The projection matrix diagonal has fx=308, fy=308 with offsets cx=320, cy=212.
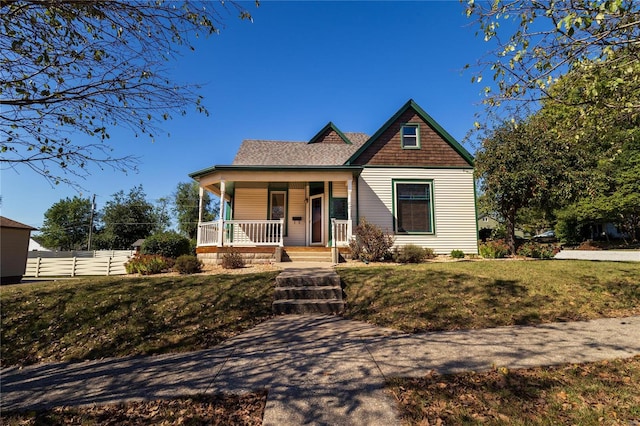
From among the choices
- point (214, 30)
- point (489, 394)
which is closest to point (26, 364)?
point (214, 30)

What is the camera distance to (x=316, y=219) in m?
13.7

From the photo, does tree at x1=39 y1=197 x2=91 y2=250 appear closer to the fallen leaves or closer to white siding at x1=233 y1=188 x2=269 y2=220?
white siding at x1=233 y1=188 x2=269 y2=220

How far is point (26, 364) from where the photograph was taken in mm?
4613

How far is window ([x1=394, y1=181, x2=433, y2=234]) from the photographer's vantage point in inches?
513

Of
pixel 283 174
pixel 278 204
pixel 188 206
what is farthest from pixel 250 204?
pixel 188 206

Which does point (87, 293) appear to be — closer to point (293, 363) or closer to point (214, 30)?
point (293, 363)

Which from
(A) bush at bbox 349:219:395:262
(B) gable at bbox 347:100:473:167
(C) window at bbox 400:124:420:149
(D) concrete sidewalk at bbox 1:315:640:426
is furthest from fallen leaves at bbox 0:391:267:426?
(C) window at bbox 400:124:420:149

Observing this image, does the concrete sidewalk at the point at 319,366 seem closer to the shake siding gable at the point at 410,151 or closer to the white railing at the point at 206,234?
the white railing at the point at 206,234

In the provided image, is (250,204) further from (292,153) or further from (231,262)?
(231,262)

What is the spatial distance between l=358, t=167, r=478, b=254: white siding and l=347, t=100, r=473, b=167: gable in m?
0.36

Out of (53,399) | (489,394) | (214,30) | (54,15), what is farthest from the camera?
(214,30)

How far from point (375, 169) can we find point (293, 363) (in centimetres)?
1047

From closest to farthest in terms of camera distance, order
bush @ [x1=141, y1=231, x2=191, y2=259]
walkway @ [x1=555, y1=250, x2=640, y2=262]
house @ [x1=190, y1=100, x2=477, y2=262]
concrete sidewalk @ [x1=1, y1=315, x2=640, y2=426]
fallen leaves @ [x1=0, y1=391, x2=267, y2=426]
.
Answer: fallen leaves @ [x1=0, y1=391, x2=267, y2=426] < concrete sidewalk @ [x1=1, y1=315, x2=640, y2=426] < house @ [x1=190, y1=100, x2=477, y2=262] < bush @ [x1=141, y1=231, x2=191, y2=259] < walkway @ [x1=555, y1=250, x2=640, y2=262]

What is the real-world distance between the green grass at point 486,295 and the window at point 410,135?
6725 millimetres
